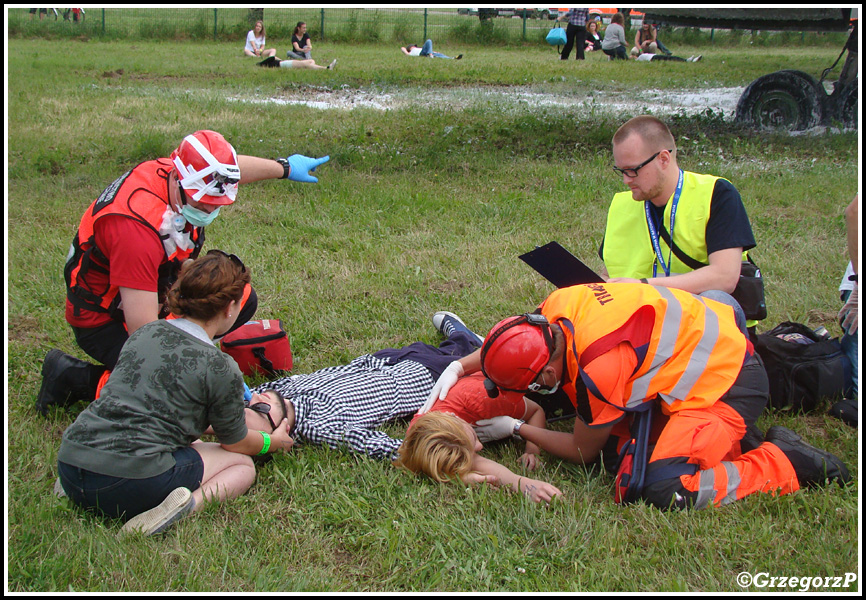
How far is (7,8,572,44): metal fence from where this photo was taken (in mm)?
22484

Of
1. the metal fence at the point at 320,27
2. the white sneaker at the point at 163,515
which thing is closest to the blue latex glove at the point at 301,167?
the white sneaker at the point at 163,515

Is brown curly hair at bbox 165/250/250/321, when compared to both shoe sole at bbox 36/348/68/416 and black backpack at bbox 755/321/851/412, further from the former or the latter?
black backpack at bbox 755/321/851/412

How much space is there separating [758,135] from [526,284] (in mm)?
5858

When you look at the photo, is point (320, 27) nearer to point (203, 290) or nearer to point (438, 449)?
point (203, 290)

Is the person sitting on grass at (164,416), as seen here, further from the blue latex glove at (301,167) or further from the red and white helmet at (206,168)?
the blue latex glove at (301,167)

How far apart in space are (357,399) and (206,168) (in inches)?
52.9

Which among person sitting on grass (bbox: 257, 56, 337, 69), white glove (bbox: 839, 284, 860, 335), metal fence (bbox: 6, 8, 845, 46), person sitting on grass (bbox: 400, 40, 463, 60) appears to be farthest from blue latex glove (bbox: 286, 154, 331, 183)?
metal fence (bbox: 6, 8, 845, 46)

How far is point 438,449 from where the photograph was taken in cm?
301

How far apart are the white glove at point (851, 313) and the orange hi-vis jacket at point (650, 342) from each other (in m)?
1.01

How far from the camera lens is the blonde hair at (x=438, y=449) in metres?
3.01

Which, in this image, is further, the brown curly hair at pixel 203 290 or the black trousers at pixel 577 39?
the black trousers at pixel 577 39

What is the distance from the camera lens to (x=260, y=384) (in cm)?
390

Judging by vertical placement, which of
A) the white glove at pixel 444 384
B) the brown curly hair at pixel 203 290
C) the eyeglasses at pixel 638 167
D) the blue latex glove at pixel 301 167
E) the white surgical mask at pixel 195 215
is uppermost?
the eyeglasses at pixel 638 167

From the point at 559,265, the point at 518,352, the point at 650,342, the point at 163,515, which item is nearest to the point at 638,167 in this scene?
the point at 559,265
